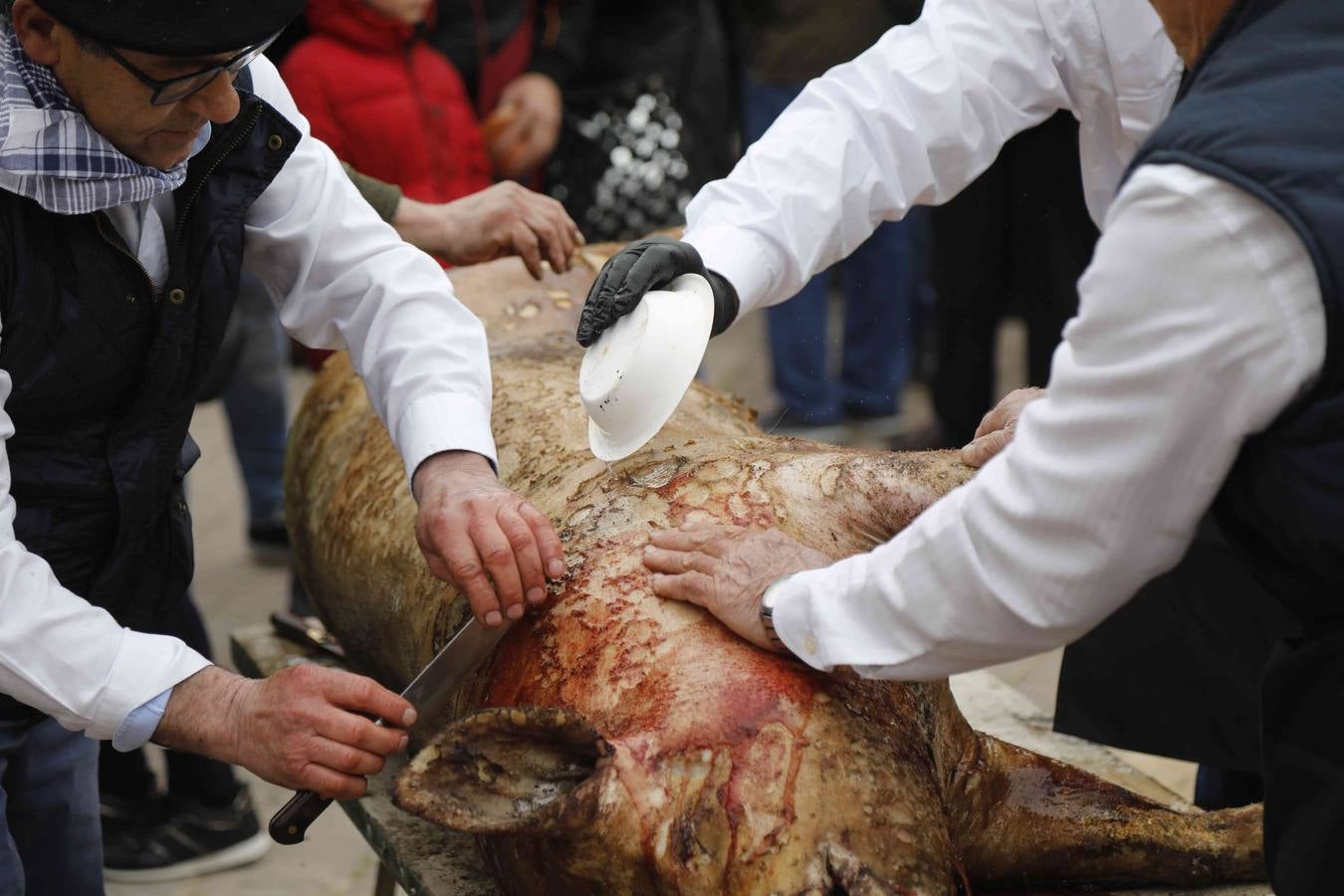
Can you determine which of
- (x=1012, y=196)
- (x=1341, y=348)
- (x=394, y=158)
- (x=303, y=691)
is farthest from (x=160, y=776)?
(x=1341, y=348)

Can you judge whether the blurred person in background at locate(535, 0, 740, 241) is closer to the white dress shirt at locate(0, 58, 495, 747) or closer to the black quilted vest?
the white dress shirt at locate(0, 58, 495, 747)

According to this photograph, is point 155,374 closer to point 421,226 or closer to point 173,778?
point 421,226

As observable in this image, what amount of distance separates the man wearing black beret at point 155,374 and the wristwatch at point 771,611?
335mm

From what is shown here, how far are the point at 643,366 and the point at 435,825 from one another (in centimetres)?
86

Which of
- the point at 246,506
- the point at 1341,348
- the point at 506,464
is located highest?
the point at 1341,348

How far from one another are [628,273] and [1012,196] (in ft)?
3.83

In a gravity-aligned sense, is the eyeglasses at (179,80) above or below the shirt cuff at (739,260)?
above

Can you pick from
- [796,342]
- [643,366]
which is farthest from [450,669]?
[796,342]

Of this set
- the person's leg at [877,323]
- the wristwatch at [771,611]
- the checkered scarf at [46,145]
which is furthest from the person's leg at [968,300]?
the checkered scarf at [46,145]

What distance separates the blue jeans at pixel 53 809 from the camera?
7.68 feet

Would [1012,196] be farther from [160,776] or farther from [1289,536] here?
[160,776]

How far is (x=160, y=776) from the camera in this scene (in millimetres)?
4055

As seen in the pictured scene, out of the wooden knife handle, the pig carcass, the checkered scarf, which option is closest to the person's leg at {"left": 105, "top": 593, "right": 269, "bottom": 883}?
the pig carcass

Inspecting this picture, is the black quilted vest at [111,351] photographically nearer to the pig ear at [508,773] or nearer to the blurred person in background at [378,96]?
the pig ear at [508,773]
